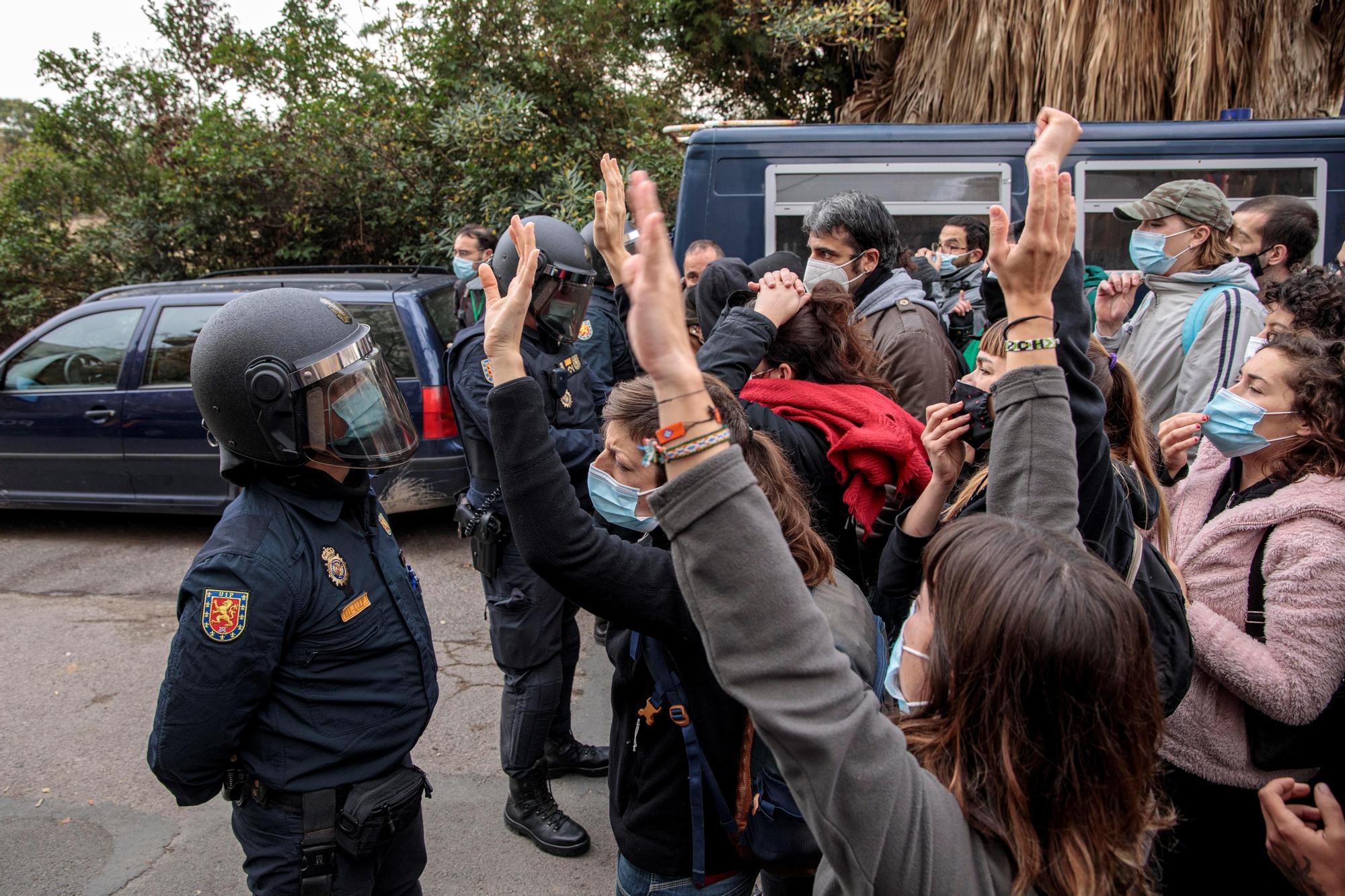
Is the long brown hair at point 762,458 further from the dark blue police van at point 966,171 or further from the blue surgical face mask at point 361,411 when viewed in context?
the dark blue police van at point 966,171

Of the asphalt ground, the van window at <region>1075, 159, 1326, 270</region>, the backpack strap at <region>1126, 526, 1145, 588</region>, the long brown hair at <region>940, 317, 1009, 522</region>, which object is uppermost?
the van window at <region>1075, 159, 1326, 270</region>

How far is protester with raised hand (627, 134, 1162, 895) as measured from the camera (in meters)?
1.03

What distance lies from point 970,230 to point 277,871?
15.6 ft

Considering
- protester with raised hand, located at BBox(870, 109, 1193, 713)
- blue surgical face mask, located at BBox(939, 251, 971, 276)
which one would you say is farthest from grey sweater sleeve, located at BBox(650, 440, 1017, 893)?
blue surgical face mask, located at BBox(939, 251, 971, 276)

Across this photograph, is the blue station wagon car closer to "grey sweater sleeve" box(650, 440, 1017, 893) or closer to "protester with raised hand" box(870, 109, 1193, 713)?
"protester with raised hand" box(870, 109, 1193, 713)

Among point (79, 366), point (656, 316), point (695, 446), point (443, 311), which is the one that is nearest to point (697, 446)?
point (695, 446)

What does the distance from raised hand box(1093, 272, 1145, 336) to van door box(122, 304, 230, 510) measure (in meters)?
5.20

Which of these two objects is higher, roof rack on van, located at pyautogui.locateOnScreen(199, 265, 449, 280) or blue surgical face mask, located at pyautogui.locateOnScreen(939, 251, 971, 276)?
roof rack on van, located at pyautogui.locateOnScreen(199, 265, 449, 280)

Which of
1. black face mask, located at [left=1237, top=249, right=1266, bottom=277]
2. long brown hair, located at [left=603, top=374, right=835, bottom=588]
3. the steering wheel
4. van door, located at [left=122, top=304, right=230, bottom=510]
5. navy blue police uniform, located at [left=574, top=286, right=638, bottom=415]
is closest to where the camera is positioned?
long brown hair, located at [left=603, top=374, right=835, bottom=588]

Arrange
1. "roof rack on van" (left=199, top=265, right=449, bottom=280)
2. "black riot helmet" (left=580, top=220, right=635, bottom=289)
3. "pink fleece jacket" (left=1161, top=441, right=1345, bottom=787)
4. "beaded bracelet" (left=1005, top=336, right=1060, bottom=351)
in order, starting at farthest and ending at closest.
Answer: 1. "roof rack on van" (left=199, top=265, right=449, bottom=280)
2. "black riot helmet" (left=580, top=220, right=635, bottom=289)
3. "pink fleece jacket" (left=1161, top=441, right=1345, bottom=787)
4. "beaded bracelet" (left=1005, top=336, right=1060, bottom=351)

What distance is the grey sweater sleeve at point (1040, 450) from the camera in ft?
4.73

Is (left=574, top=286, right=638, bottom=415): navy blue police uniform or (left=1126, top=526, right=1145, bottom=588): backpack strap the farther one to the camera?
(left=574, top=286, right=638, bottom=415): navy blue police uniform

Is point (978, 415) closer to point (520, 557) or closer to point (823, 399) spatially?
point (823, 399)

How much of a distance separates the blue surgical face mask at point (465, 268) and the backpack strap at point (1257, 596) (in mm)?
5077
